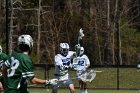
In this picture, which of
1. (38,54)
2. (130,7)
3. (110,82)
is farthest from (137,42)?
(110,82)

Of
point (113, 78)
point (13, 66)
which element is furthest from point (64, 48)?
point (113, 78)

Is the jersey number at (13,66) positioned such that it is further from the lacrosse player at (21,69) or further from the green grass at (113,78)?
the green grass at (113,78)

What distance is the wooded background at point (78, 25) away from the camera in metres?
39.4

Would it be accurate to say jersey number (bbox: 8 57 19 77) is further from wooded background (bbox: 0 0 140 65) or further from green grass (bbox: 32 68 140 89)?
wooded background (bbox: 0 0 140 65)

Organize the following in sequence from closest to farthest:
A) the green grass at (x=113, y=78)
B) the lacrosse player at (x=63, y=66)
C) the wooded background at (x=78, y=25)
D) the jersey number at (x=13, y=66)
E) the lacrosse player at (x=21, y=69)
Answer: the lacrosse player at (x=21, y=69), the jersey number at (x=13, y=66), the lacrosse player at (x=63, y=66), the green grass at (x=113, y=78), the wooded background at (x=78, y=25)

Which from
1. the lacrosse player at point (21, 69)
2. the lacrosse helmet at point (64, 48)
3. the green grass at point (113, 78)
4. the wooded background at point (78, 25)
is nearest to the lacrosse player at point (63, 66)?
the lacrosse helmet at point (64, 48)

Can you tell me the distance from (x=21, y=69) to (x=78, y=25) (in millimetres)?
35067

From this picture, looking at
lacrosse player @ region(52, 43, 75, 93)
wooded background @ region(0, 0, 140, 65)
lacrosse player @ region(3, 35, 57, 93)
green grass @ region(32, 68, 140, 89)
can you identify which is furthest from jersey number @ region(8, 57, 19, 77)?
wooded background @ region(0, 0, 140, 65)

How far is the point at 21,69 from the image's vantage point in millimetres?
7297

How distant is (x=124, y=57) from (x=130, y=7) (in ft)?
21.3

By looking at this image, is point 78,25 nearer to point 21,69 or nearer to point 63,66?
point 63,66

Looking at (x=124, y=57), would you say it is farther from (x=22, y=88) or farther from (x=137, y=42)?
(x=22, y=88)

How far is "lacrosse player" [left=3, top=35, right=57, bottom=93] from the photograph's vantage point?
23.7ft

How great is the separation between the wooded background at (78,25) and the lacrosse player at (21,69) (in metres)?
30.3
